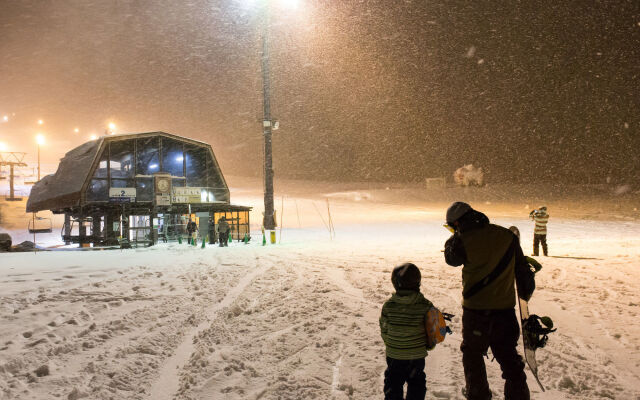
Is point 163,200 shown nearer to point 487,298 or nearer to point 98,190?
point 98,190

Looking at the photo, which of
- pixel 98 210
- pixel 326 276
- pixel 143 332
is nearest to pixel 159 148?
pixel 98 210

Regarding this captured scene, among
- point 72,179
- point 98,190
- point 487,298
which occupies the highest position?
point 72,179

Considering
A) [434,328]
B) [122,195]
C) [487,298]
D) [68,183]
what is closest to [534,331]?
[487,298]

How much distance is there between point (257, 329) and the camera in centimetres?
648

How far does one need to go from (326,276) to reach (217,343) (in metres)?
5.33

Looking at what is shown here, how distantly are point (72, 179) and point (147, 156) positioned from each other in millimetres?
4780

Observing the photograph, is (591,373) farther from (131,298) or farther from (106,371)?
(131,298)

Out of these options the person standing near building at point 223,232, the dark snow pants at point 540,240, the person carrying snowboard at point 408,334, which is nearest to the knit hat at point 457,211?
the person carrying snowboard at point 408,334

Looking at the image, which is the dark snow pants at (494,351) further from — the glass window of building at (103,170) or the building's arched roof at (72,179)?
the glass window of building at (103,170)

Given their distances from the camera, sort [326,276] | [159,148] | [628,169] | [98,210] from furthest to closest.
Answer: [628,169] → [159,148] → [98,210] → [326,276]

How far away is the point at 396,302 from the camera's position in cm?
344

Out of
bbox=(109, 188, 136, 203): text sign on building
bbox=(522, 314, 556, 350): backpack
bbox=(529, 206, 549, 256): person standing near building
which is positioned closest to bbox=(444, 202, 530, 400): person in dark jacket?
bbox=(522, 314, 556, 350): backpack

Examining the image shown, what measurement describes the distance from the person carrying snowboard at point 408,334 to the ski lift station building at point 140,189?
21.4 m

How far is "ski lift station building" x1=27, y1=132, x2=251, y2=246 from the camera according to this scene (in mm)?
24531
